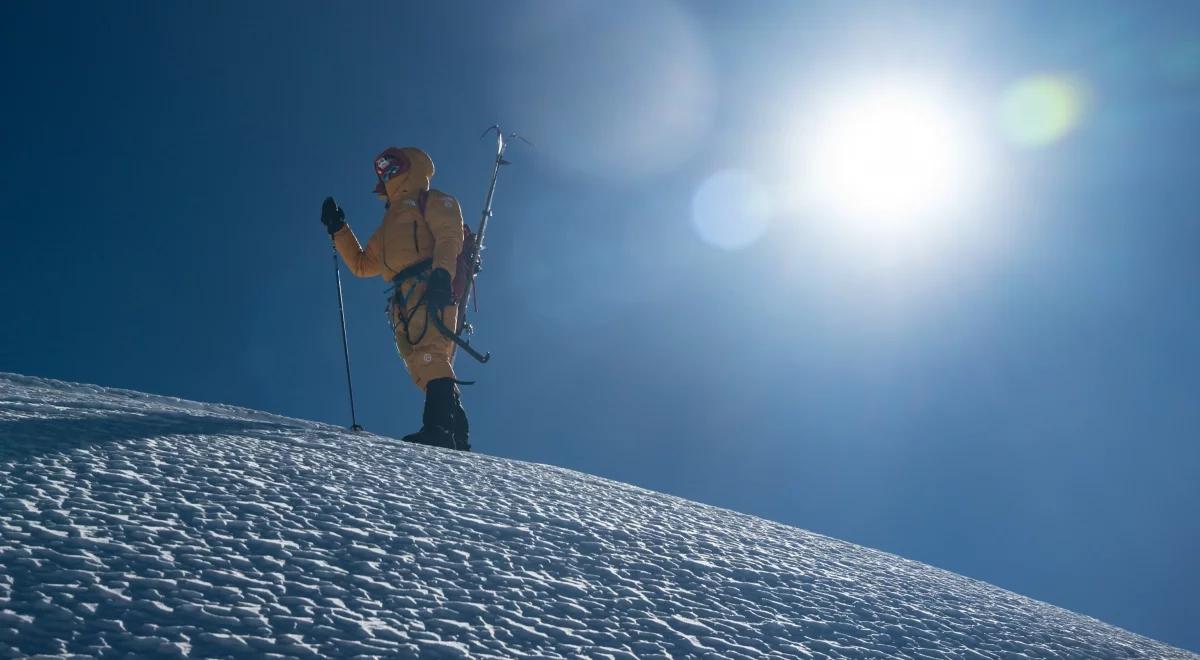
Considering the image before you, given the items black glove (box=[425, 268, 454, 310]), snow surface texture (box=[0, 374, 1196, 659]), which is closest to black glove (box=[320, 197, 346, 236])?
black glove (box=[425, 268, 454, 310])

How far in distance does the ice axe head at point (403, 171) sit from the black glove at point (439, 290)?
882 mm

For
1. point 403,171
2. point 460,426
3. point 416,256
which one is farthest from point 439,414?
point 403,171

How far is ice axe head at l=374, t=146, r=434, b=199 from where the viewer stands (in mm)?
6848

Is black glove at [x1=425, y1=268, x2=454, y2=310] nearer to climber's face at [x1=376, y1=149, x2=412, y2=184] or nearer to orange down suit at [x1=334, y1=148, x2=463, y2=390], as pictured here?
orange down suit at [x1=334, y1=148, x2=463, y2=390]

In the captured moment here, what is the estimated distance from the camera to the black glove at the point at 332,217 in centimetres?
688

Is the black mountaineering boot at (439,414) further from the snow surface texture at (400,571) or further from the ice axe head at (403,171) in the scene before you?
the snow surface texture at (400,571)

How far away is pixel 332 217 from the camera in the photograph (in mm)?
6914

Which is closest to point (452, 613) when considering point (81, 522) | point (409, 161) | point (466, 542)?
point (466, 542)

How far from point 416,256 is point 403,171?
85cm

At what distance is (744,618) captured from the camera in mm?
2283

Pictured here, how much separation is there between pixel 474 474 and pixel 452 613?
155cm

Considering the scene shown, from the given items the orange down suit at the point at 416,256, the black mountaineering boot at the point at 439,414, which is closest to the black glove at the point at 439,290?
the orange down suit at the point at 416,256

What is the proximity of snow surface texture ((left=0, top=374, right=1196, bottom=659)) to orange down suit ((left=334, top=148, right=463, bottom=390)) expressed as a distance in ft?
9.32

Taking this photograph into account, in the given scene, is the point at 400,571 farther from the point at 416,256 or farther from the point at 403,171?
the point at 403,171
